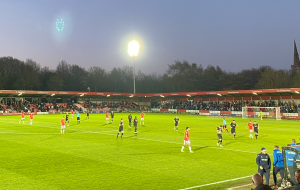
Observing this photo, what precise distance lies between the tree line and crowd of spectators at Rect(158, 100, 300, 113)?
2947 cm

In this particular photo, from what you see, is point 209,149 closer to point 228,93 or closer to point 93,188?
point 93,188

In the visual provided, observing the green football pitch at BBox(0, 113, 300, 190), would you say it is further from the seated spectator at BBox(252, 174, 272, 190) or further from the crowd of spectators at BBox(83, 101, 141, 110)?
the crowd of spectators at BBox(83, 101, 141, 110)

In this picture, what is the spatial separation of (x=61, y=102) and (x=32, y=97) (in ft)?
29.1

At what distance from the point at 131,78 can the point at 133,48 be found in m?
52.8

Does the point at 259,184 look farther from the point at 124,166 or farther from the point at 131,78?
the point at 131,78

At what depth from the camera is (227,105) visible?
69.1 metres

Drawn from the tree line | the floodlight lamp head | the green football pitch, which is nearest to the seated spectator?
the green football pitch

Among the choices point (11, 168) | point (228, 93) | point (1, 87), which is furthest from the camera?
point (1, 87)

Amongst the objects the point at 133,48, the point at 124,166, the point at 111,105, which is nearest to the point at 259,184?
the point at 124,166

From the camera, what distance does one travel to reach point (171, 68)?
125250 millimetres

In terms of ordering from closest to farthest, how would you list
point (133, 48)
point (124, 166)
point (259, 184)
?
1. point (259, 184)
2. point (124, 166)
3. point (133, 48)

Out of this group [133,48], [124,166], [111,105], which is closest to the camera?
[124,166]

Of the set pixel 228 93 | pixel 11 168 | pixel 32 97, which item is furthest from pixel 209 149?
pixel 32 97

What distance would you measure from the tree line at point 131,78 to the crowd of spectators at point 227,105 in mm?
29475
